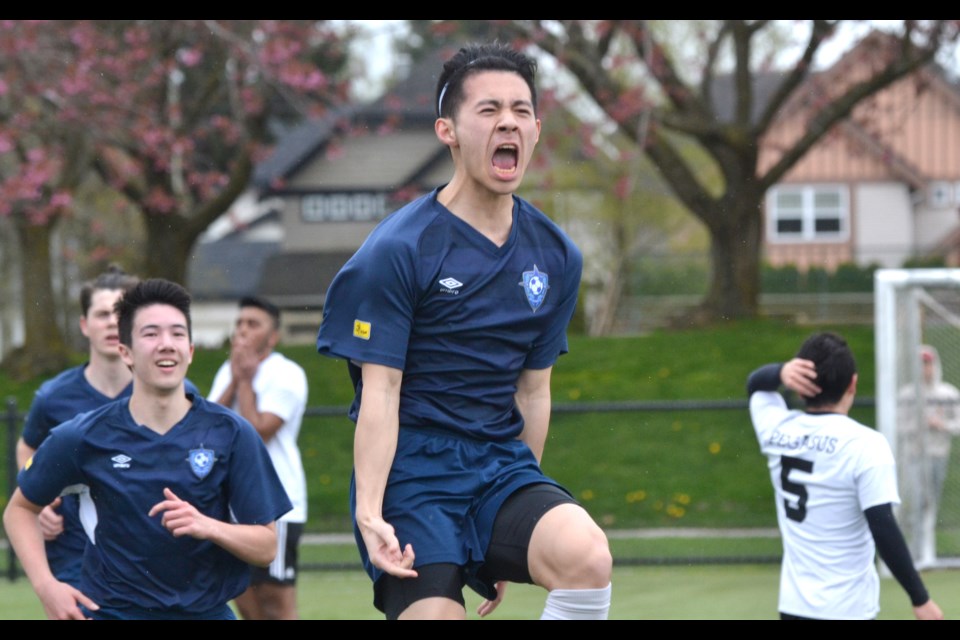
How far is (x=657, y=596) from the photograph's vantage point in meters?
11.2

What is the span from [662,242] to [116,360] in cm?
3073

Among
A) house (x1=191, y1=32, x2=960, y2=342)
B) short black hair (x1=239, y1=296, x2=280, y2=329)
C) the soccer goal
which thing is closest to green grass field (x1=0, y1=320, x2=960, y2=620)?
the soccer goal

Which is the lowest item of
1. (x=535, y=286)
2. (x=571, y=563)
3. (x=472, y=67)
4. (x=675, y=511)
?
(x=675, y=511)

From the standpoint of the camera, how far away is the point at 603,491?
51.3 ft

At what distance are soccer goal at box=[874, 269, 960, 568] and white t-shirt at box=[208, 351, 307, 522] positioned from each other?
5.71 metres

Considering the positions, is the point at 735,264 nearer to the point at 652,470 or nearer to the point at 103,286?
the point at 652,470

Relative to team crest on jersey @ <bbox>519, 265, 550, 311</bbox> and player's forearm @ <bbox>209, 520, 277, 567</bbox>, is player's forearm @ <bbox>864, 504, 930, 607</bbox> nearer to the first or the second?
team crest on jersey @ <bbox>519, 265, 550, 311</bbox>

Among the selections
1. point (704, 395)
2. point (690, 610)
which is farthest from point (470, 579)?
point (704, 395)

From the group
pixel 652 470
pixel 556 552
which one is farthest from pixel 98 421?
pixel 652 470

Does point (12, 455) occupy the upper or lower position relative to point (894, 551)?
lower

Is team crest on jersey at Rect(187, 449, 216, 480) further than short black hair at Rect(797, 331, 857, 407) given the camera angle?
No

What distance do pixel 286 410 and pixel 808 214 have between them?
39.5 m

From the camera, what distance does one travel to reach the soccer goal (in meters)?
12.3

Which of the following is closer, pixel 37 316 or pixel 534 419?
pixel 534 419
